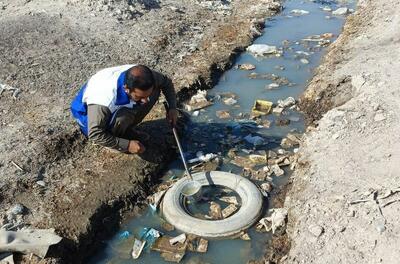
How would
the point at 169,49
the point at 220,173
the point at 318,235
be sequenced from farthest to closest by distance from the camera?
the point at 169,49 < the point at 220,173 < the point at 318,235

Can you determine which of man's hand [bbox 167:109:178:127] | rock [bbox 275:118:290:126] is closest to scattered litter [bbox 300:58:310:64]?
rock [bbox 275:118:290:126]

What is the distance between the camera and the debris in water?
563 cm

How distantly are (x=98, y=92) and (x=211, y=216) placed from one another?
2124mm

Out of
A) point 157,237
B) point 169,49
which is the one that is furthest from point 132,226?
point 169,49

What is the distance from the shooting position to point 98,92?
5.50 m

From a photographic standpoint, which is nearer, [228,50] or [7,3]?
[228,50]

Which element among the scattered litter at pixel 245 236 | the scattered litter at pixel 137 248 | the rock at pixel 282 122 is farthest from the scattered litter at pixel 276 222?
the rock at pixel 282 122

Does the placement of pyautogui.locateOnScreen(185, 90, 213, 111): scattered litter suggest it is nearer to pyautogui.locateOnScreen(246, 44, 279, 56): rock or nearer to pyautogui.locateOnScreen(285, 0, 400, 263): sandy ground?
pyautogui.locateOnScreen(285, 0, 400, 263): sandy ground

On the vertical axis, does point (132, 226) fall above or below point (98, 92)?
below

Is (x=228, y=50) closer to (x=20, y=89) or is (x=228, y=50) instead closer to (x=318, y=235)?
(x=20, y=89)

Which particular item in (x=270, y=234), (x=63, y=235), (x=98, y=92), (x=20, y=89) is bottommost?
(x=270, y=234)

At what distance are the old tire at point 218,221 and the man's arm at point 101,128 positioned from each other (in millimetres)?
923

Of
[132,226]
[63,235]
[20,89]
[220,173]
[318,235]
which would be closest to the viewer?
[318,235]

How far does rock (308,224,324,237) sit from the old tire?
2.45 ft
